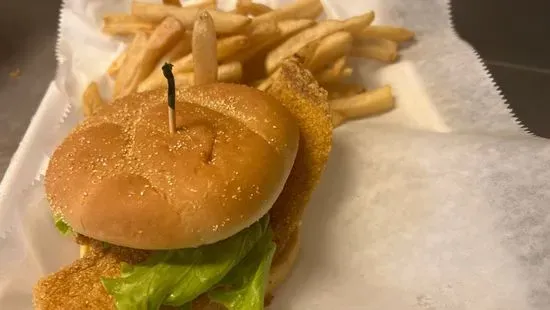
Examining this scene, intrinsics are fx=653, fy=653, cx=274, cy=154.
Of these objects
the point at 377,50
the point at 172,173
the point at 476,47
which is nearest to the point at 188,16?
the point at 377,50

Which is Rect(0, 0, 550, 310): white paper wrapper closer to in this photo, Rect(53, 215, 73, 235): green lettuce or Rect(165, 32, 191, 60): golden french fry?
Rect(53, 215, 73, 235): green lettuce

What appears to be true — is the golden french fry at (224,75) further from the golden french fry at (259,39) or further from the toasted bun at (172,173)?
the toasted bun at (172,173)

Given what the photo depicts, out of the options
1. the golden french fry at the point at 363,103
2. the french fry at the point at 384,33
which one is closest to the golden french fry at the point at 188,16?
the golden french fry at the point at 363,103

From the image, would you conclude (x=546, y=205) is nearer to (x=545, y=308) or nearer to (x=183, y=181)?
(x=545, y=308)

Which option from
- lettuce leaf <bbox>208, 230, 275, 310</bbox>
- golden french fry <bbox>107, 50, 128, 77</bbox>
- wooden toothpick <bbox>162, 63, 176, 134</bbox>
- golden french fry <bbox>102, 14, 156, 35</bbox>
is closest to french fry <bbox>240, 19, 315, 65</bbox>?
golden french fry <bbox>102, 14, 156, 35</bbox>

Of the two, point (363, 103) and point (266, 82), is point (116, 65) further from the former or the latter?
point (363, 103)

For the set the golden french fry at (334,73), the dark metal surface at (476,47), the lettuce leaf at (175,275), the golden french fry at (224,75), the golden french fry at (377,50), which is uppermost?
the golden french fry at (224,75)

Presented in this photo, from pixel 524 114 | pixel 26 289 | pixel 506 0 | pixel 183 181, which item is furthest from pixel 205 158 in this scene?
pixel 506 0
